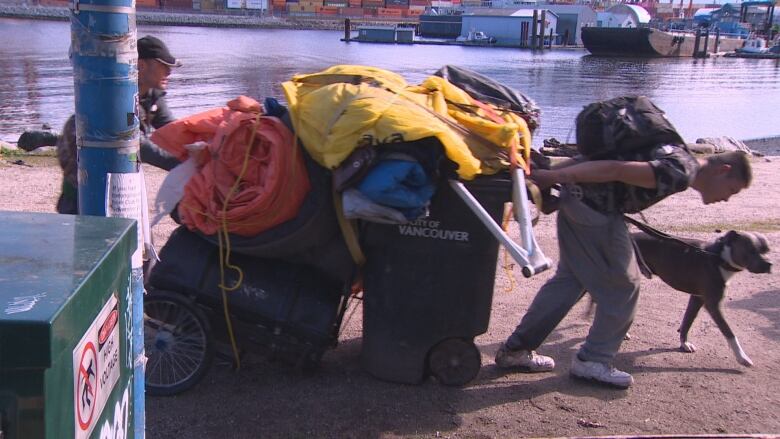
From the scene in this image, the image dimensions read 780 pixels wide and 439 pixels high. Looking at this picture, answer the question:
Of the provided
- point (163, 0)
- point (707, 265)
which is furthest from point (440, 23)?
point (707, 265)

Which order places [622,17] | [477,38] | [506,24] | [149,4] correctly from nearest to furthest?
[477,38], [622,17], [506,24], [149,4]

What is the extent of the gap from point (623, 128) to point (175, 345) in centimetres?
246

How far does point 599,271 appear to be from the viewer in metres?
4.21

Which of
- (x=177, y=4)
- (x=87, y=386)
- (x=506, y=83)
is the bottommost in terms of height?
(x=506, y=83)

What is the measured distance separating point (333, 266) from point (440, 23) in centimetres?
9655

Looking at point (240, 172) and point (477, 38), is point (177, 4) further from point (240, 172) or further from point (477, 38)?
point (240, 172)

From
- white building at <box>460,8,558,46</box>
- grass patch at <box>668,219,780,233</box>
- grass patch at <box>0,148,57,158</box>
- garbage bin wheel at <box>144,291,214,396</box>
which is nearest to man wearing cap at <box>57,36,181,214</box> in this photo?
garbage bin wheel at <box>144,291,214,396</box>

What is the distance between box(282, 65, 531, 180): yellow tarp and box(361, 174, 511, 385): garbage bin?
0.68ft

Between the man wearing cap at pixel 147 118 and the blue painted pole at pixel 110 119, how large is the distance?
1398 mm

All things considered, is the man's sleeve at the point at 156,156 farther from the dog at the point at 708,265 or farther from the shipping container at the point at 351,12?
the shipping container at the point at 351,12

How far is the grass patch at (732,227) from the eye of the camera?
26.1 feet

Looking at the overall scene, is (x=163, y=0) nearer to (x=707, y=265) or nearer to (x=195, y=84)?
(x=195, y=84)

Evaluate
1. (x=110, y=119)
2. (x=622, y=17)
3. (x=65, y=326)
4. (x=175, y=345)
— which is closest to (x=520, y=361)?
(x=175, y=345)

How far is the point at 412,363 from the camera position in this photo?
4.16m
